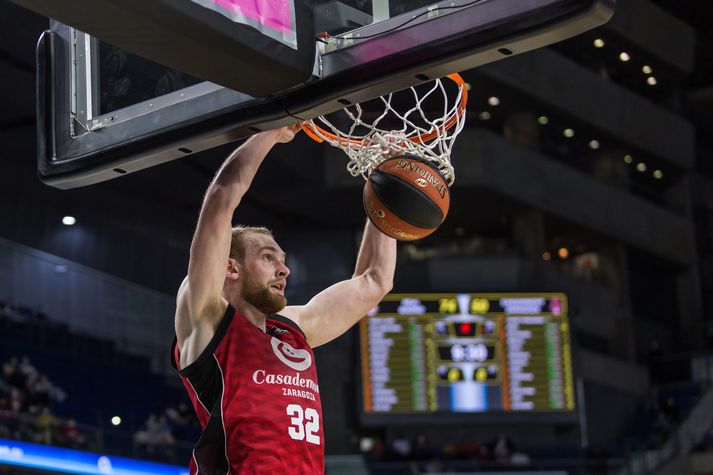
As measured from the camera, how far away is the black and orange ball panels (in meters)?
4.19

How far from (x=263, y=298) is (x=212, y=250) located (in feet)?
1.10

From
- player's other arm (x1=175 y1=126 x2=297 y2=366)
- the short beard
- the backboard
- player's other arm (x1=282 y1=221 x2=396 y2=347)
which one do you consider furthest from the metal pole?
player's other arm (x1=282 y1=221 x2=396 y2=347)

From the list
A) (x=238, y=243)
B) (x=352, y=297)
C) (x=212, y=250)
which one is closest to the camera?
(x=212, y=250)

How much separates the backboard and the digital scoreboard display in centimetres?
1306

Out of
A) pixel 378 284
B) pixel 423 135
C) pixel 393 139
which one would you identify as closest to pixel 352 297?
pixel 378 284

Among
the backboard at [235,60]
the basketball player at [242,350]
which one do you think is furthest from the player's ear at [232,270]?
the backboard at [235,60]

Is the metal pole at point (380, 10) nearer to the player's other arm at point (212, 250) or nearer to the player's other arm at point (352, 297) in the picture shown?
the player's other arm at point (212, 250)

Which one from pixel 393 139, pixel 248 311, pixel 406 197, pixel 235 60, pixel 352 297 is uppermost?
pixel 393 139

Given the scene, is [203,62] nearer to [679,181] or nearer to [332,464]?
[332,464]

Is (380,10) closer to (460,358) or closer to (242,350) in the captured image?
(242,350)

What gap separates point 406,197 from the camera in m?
4.18

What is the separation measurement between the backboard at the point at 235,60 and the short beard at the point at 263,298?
0.52 meters

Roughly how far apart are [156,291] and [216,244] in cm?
1511

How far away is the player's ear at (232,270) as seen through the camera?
4.12 meters
